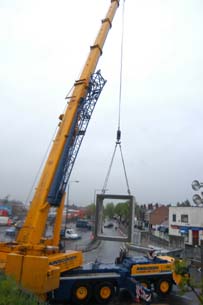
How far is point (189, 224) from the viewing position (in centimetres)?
5156

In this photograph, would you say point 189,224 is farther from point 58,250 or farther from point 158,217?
point 158,217

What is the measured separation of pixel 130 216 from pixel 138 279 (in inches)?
127

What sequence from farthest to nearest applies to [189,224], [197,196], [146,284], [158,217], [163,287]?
[158,217] → [189,224] → [197,196] → [163,287] → [146,284]

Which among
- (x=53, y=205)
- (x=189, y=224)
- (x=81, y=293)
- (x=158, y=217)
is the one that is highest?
(x=158, y=217)

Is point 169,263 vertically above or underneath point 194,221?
underneath

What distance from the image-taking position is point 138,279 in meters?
16.8

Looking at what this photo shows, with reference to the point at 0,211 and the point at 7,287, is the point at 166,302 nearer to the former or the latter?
the point at 7,287

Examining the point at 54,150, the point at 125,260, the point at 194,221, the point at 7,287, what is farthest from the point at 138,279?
the point at 194,221

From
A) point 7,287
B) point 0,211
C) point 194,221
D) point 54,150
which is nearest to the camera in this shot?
point 7,287

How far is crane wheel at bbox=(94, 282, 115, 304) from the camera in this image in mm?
15047

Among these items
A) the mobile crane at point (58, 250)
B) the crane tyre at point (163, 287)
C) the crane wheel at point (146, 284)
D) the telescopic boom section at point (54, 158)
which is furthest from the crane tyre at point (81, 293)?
the crane tyre at point (163, 287)

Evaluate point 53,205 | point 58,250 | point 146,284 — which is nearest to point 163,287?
point 146,284

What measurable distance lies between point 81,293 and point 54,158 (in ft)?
19.0

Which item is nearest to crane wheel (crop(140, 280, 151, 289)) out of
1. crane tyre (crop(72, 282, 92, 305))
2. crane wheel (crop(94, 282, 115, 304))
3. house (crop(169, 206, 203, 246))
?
crane wheel (crop(94, 282, 115, 304))
